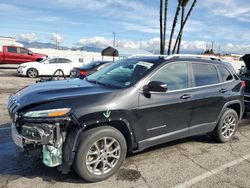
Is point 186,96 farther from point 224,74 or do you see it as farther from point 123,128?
point 224,74

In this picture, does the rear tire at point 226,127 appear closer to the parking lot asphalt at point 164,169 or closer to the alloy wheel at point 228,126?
the alloy wheel at point 228,126

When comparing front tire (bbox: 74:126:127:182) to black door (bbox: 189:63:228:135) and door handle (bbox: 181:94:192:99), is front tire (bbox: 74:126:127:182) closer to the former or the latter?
door handle (bbox: 181:94:192:99)

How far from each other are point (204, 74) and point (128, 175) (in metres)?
2.42

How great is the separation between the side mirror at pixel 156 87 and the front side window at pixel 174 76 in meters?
0.21

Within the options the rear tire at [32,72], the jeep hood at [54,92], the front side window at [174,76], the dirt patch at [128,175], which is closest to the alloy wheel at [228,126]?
the front side window at [174,76]

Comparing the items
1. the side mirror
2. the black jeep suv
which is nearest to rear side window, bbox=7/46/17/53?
the black jeep suv

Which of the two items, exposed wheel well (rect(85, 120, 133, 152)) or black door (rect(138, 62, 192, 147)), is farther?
black door (rect(138, 62, 192, 147))

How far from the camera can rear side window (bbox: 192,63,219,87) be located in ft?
16.7

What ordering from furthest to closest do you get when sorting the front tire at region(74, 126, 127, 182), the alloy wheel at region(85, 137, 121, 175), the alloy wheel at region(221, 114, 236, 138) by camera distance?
the alloy wheel at region(221, 114, 236, 138) < the alloy wheel at region(85, 137, 121, 175) < the front tire at region(74, 126, 127, 182)

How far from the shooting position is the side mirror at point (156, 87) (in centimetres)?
411

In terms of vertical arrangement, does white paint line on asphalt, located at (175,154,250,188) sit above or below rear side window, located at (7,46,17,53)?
below

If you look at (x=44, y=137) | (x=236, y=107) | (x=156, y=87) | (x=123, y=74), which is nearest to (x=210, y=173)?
(x=156, y=87)

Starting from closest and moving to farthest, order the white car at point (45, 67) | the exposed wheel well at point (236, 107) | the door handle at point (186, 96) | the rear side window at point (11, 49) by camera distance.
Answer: the door handle at point (186, 96), the exposed wheel well at point (236, 107), the white car at point (45, 67), the rear side window at point (11, 49)

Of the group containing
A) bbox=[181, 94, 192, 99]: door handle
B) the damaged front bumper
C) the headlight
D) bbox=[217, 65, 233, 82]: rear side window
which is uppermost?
bbox=[217, 65, 233, 82]: rear side window
